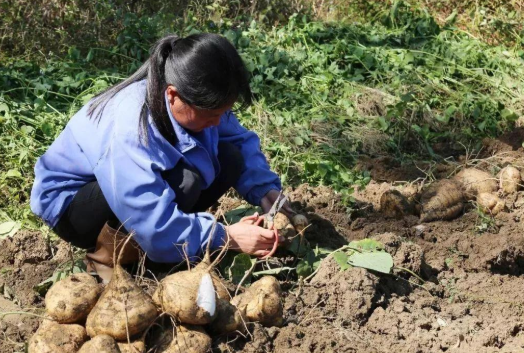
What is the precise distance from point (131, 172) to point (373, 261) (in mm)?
1128

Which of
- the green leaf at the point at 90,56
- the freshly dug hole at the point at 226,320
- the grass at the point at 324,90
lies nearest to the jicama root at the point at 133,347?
the freshly dug hole at the point at 226,320

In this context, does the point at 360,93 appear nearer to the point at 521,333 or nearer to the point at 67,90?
the point at 67,90

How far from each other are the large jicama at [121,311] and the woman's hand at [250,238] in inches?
23.2

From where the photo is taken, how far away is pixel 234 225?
3350 millimetres

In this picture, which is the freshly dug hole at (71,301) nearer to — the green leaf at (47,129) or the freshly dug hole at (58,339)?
the freshly dug hole at (58,339)

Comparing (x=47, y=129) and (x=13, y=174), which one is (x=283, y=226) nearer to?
(x=13, y=174)

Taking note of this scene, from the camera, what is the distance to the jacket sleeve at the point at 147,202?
9.95ft

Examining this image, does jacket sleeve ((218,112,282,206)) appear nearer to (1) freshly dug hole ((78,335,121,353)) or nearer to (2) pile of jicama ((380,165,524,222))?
(2) pile of jicama ((380,165,524,222))

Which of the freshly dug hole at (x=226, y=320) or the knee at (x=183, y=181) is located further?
the knee at (x=183, y=181)

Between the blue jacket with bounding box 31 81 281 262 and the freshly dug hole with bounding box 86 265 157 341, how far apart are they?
34cm

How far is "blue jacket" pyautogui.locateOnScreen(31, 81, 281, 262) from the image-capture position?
3.04 meters

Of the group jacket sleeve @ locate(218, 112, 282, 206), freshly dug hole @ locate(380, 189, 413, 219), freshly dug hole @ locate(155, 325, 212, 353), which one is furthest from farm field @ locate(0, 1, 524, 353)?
jacket sleeve @ locate(218, 112, 282, 206)

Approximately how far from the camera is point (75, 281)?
2904mm

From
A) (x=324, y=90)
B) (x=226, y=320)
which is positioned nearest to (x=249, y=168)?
(x=226, y=320)
